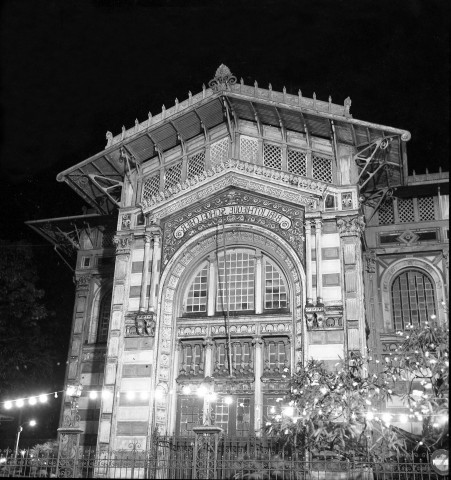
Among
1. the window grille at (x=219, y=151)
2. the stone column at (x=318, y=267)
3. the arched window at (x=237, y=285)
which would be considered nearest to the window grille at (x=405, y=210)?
the stone column at (x=318, y=267)

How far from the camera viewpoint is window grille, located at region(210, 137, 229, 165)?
90.4 feet

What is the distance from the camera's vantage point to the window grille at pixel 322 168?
85.8ft

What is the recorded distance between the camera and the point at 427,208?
92.2 feet

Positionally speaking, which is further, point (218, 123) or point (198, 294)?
point (218, 123)

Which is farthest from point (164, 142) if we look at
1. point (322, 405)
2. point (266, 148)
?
point (322, 405)

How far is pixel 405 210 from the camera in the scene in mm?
28375

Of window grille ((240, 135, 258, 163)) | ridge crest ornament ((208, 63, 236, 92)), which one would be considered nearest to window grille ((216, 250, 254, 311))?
window grille ((240, 135, 258, 163))

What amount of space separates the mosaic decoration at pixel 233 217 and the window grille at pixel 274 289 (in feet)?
4.75

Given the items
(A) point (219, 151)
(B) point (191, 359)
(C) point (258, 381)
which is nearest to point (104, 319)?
(B) point (191, 359)

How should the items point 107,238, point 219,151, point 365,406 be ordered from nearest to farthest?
point 365,406 < point 219,151 < point 107,238

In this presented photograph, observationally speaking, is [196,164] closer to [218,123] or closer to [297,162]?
[218,123]

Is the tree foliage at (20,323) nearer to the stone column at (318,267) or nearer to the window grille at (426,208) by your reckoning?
the stone column at (318,267)

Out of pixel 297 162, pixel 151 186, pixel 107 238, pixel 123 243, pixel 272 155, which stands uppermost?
pixel 272 155

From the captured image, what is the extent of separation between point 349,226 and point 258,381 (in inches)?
269
